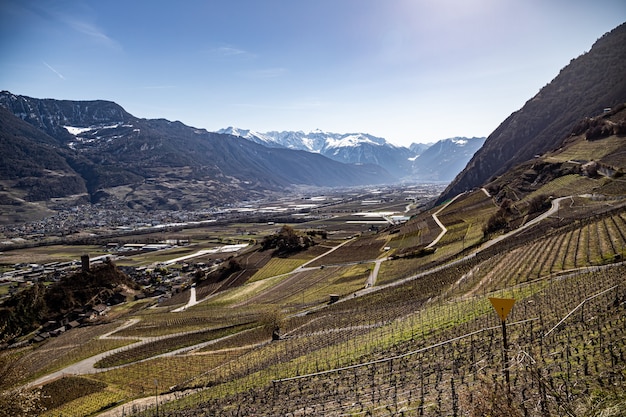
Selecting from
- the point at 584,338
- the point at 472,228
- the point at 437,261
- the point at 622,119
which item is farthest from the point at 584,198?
the point at 584,338

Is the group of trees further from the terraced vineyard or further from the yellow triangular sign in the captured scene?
the yellow triangular sign

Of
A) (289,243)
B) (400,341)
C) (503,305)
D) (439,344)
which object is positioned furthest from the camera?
(289,243)

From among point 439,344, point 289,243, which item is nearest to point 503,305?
point 439,344

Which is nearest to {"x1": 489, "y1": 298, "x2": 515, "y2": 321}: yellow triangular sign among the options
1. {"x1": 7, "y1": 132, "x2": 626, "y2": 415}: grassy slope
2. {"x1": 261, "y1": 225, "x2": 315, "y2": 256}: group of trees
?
{"x1": 7, "y1": 132, "x2": 626, "y2": 415}: grassy slope

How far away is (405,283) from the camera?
65625 millimetres

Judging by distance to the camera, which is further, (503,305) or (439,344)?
(439,344)

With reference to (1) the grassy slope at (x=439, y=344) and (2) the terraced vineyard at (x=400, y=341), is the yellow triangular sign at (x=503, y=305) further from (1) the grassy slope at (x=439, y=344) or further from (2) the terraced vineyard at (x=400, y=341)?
(2) the terraced vineyard at (x=400, y=341)

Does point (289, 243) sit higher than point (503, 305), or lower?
lower

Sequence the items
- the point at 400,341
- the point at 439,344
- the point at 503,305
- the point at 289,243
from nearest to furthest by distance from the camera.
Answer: the point at 503,305
the point at 439,344
the point at 400,341
the point at 289,243

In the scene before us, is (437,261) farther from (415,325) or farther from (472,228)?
(415,325)

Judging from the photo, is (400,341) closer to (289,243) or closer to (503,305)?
(503,305)

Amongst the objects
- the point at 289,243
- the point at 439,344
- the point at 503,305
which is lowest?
the point at 289,243

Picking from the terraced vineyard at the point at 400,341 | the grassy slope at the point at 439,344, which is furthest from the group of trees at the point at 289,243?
the grassy slope at the point at 439,344

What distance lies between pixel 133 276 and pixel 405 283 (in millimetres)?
106395
